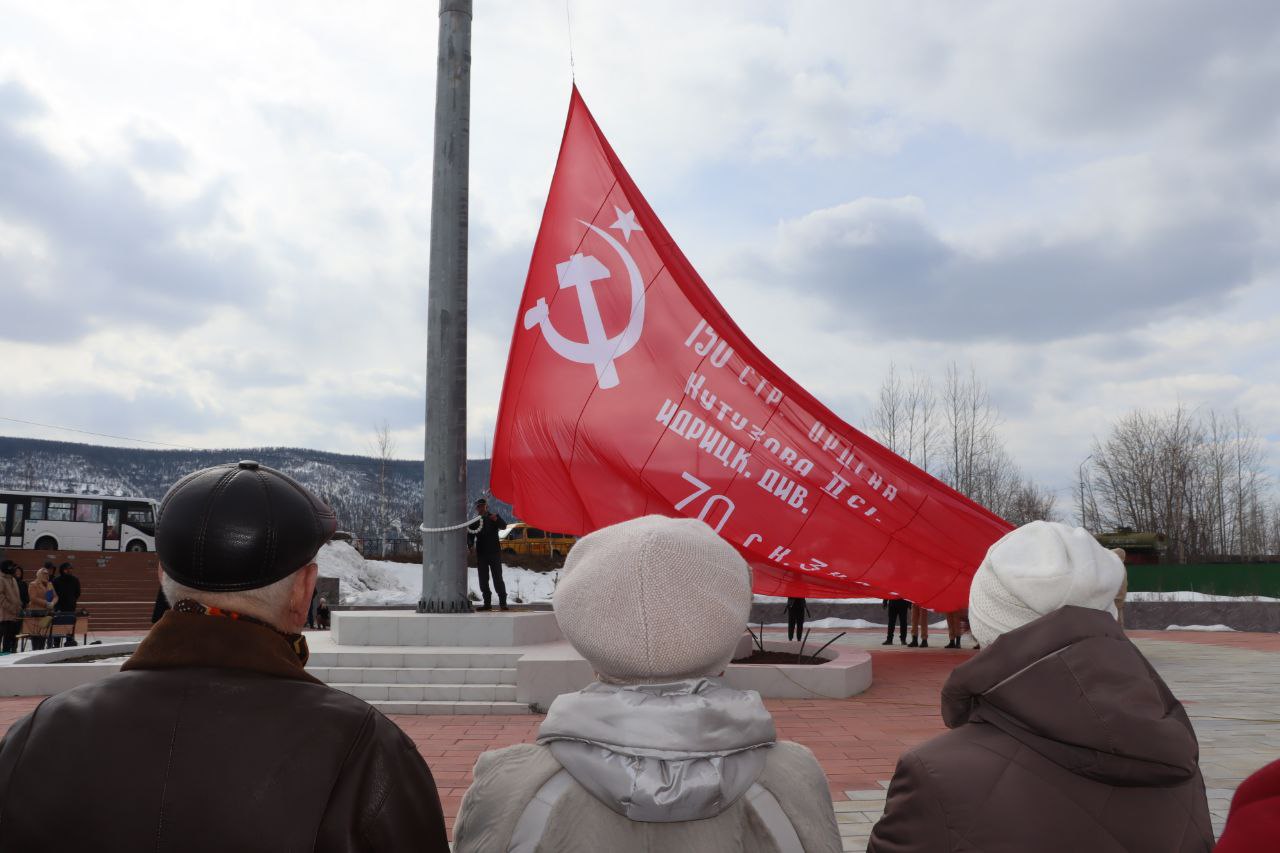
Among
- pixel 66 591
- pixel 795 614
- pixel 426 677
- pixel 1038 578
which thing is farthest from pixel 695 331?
pixel 66 591

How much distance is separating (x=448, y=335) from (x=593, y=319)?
6.61ft

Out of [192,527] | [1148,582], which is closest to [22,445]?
[1148,582]

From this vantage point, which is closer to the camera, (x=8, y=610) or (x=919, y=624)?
(x=8, y=610)

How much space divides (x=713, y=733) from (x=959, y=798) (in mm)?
587

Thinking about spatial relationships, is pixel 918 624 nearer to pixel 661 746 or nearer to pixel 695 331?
pixel 695 331

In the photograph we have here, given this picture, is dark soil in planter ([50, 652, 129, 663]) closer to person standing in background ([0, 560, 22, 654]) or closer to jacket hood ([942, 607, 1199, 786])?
person standing in background ([0, 560, 22, 654])

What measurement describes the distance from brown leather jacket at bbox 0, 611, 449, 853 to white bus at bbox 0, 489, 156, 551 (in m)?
36.2

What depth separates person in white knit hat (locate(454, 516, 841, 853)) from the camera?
148 centimetres

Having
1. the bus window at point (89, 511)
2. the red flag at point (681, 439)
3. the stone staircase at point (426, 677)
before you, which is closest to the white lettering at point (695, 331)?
the red flag at point (681, 439)

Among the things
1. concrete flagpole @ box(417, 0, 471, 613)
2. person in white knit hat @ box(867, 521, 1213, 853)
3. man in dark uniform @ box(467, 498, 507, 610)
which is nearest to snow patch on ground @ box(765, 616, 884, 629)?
man in dark uniform @ box(467, 498, 507, 610)

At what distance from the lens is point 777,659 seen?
11.1m

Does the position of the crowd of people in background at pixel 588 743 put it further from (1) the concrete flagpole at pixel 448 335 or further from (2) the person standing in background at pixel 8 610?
(2) the person standing in background at pixel 8 610

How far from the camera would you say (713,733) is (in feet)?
4.91

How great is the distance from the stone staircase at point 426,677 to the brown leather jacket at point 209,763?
297 inches
